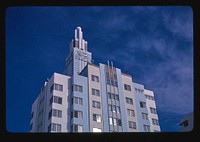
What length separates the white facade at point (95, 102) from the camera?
16547 millimetres

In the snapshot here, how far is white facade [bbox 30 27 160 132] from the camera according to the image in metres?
16.5

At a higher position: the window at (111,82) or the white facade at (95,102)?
the window at (111,82)

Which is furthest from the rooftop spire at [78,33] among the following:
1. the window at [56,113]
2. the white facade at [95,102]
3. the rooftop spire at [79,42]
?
the window at [56,113]

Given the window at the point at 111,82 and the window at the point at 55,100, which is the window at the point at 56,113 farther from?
the window at the point at 111,82

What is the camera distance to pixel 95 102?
706 inches

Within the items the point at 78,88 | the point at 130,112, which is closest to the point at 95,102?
the point at 78,88

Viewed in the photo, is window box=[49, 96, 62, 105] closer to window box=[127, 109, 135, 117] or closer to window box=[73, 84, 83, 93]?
window box=[73, 84, 83, 93]

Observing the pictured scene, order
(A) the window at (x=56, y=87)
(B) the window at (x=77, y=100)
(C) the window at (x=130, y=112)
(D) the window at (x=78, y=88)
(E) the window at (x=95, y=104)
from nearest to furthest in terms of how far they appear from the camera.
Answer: (A) the window at (x=56, y=87) < (B) the window at (x=77, y=100) < (D) the window at (x=78, y=88) < (E) the window at (x=95, y=104) < (C) the window at (x=130, y=112)

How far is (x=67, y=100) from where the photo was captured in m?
17.2

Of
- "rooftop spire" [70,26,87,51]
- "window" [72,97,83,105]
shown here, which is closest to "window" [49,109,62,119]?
"window" [72,97,83,105]

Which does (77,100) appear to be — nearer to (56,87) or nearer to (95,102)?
(95,102)

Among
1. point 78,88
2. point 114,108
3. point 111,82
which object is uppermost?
point 111,82
